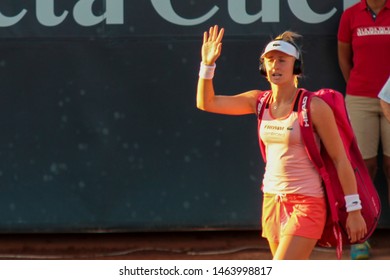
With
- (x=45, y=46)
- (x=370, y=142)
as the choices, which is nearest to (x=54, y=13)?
(x=45, y=46)

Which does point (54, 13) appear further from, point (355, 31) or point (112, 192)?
point (355, 31)

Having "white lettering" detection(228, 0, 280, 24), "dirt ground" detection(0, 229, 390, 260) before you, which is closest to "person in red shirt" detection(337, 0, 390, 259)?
"white lettering" detection(228, 0, 280, 24)

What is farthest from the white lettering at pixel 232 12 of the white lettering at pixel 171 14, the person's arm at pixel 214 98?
the person's arm at pixel 214 98

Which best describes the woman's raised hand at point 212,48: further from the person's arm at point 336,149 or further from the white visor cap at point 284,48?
the person's arm at point 336,149

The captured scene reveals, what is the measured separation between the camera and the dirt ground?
779cm

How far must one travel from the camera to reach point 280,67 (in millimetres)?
5316

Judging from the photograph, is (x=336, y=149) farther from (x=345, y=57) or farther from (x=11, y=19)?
(x=11, y=19)

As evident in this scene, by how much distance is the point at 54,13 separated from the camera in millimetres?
7512

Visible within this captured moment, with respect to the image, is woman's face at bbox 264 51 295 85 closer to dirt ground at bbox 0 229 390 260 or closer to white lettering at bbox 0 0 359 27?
white lettering at bbox 0 0 359 27

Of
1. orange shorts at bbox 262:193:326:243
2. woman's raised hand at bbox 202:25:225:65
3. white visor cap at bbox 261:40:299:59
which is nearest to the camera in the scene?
orange shorts at bbox 262:193:326:243

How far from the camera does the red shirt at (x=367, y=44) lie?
7289mm

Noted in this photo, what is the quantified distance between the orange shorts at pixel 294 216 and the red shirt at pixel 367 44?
2.29 m

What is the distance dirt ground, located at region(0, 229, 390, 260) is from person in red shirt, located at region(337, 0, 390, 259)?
2.29ft

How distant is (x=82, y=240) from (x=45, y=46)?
4.77 feet
